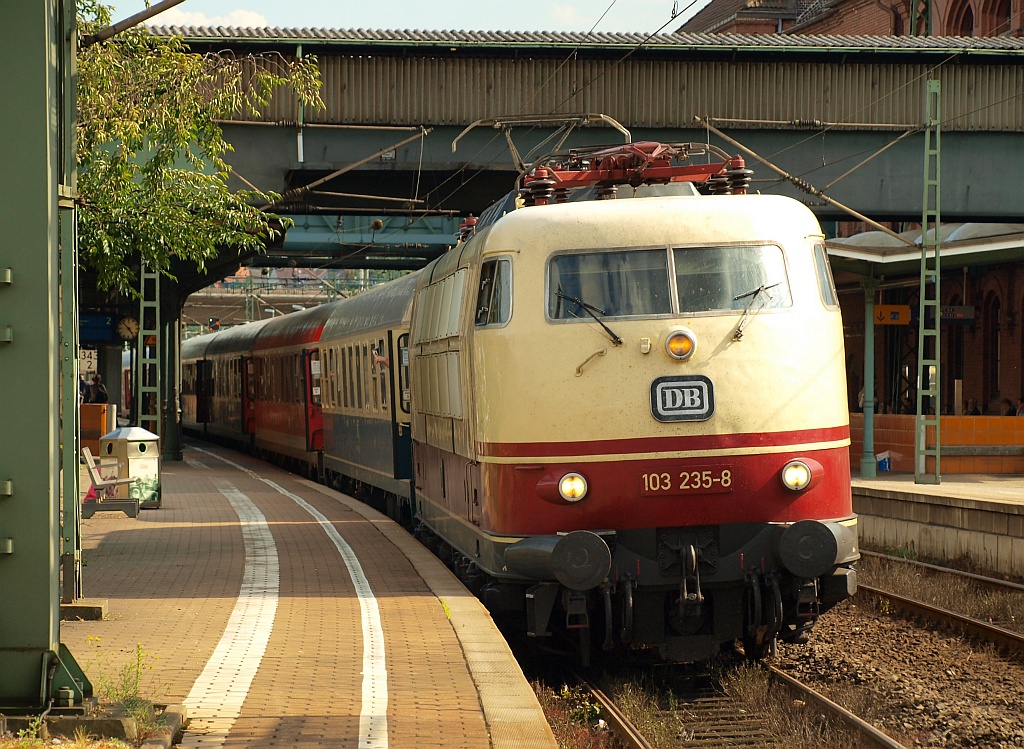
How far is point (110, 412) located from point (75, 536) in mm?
20085

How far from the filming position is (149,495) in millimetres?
18125

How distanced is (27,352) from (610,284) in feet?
13.9

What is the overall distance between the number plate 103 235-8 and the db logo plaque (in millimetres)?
331

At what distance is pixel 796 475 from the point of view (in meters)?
9.12

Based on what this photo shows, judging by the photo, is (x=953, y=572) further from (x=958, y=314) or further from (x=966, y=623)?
(x=958, y=314)

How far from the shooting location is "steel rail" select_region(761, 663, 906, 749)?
7.84 meters

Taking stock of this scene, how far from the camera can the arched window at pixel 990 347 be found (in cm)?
3428

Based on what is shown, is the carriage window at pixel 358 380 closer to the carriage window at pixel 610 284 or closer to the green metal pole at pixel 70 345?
the green metal pole at pixel 70 345

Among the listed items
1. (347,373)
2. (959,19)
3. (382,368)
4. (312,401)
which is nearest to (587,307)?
(382,368)

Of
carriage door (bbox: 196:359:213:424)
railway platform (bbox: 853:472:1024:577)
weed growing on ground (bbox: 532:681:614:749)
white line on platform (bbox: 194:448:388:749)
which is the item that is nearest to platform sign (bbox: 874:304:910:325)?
railway platform (bbox: 853:472:1024:577)

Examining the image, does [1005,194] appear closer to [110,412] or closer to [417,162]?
[417,162]

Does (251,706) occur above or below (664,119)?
below

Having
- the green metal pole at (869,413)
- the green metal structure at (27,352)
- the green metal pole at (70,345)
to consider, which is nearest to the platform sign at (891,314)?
the green metal pole at (869,413)

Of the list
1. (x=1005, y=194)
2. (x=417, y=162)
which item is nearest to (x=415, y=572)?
(x=417, y=162)
